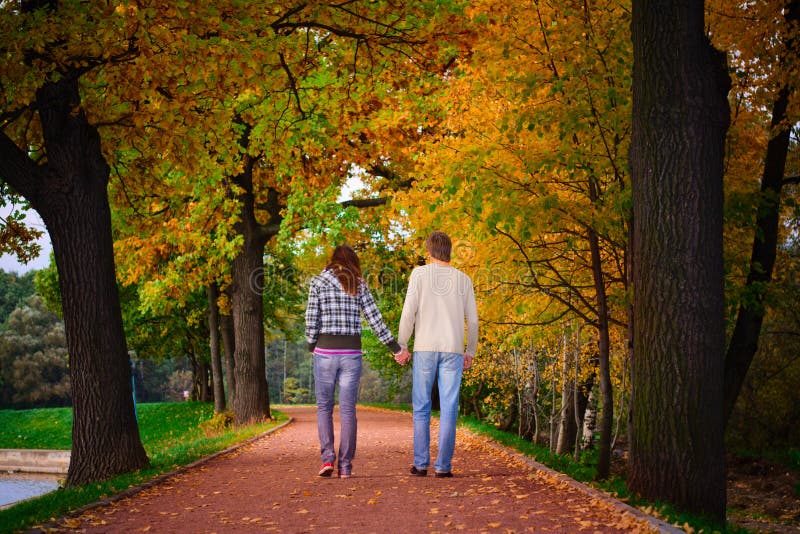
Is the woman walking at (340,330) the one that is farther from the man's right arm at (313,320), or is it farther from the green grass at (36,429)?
the green grass at (36,429)

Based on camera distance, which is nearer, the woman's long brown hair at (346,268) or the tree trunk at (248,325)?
the woman's long brown hair at (346,268)

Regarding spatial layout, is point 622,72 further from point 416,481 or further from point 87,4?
point 87,4

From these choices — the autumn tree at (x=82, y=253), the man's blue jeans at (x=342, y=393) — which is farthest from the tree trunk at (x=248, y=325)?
the man's blue jeans at (x=342, y=393)

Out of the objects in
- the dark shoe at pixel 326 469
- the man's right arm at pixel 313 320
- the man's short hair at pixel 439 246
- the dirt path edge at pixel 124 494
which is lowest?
the dirt path edge at pixel 124 494

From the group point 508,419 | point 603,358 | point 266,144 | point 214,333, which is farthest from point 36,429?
point 603,358

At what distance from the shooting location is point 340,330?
7.63m

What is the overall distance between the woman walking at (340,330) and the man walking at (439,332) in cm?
30

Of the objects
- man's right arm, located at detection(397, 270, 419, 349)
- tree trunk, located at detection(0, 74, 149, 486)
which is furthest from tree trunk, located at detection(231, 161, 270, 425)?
man's right arm, located at detection(397, 270, 419, 349)

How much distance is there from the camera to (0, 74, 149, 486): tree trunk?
9.22 meters

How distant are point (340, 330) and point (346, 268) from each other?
64 cm

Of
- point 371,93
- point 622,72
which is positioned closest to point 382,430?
point 371,93

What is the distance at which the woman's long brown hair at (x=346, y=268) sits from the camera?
7.78 meters

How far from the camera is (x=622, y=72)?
8.35 meters

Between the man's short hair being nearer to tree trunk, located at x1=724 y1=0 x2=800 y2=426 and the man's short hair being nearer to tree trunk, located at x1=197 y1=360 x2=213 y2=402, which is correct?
tree trunk, located at x1=724 y1=0 x2=800 y2=426
